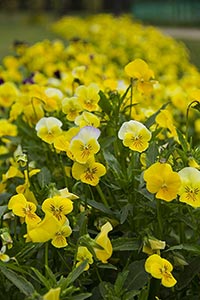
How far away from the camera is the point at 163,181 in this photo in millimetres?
1142

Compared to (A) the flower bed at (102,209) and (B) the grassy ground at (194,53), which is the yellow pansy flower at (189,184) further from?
(B) the grassy ground at (194,53)

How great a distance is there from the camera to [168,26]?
17.0 m

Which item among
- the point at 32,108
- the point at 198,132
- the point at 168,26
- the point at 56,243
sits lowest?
the point at 168,26

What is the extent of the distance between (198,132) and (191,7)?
1542 centimetres

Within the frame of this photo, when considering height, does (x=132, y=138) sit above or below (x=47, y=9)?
above

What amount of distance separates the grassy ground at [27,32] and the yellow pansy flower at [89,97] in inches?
171

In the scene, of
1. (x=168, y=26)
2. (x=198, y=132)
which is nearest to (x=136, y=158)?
(x=198, y=132)

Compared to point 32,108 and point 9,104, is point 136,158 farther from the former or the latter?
point 9,104

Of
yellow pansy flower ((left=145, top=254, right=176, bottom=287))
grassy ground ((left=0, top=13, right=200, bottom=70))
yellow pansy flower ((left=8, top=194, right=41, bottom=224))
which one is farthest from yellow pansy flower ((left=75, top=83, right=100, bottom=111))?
grassy ground ((left=0, top=13, right=200, bottom=70))

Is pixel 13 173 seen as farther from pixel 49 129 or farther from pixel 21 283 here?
pixel 21 283

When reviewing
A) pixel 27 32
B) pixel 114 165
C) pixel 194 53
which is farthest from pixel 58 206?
pixel 27 32

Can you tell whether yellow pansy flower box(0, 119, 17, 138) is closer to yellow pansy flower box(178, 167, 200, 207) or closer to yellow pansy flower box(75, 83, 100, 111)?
yellow pansy flower box(75, 83, 100, 111)

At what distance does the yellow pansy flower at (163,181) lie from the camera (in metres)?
1.14

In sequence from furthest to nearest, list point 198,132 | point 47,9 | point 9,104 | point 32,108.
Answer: point 47,9 → point 198,132 → point 9,104 → point 32,108
